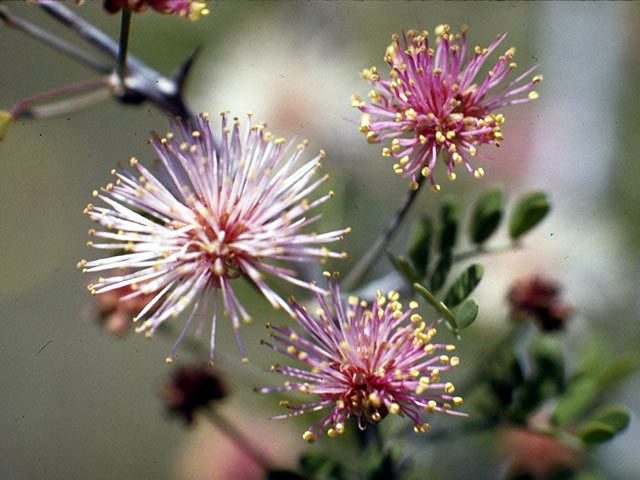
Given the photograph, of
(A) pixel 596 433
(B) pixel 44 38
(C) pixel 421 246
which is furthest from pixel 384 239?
(B) pixel 44 38

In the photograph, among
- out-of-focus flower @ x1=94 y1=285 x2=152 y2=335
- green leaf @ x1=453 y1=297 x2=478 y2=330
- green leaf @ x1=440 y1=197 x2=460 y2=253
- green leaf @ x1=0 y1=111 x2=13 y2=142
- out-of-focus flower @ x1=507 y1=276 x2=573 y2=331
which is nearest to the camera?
green leaf @ x1=453 y1=297 x2=478 y2=330

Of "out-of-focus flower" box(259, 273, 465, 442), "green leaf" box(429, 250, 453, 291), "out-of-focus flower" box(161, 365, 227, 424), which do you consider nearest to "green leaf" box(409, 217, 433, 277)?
"green leaf" box(429, 250, 453, 291)

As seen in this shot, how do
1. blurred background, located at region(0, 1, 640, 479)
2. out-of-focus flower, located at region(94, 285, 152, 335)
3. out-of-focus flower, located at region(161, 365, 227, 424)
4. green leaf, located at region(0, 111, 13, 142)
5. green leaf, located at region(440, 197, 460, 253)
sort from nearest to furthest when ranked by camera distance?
green leaf, located at region(0, 111, 13, 142) < green leaf, located at region(440, 197, 460, 253) < out-of-focus flower, located at region(94, 285, 152, 335) < out-of-focus flower, located at region(161, 365, 227, 424) < blurred background, located at region(0, 1, 640, 479)

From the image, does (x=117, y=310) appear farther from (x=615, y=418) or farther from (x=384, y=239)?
(x=615, y=418)

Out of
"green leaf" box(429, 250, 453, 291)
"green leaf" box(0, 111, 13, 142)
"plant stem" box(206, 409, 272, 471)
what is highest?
"green leaf" box(429, 250, 453, 291)

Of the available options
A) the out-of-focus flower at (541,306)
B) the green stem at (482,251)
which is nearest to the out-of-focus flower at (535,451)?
the out-of-focus flower at (541,306)

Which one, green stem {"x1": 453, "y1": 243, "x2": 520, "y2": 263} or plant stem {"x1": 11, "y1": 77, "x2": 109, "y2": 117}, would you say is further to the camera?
green stem {"x1": 453, "y1": 243, "x2": 520, "y2": 263}

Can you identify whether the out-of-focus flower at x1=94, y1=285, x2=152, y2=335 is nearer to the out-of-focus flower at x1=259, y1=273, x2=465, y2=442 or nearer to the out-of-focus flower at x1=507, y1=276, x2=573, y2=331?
the out-of-focus flower at x1=259, y1=273, x2=465, y2=442
